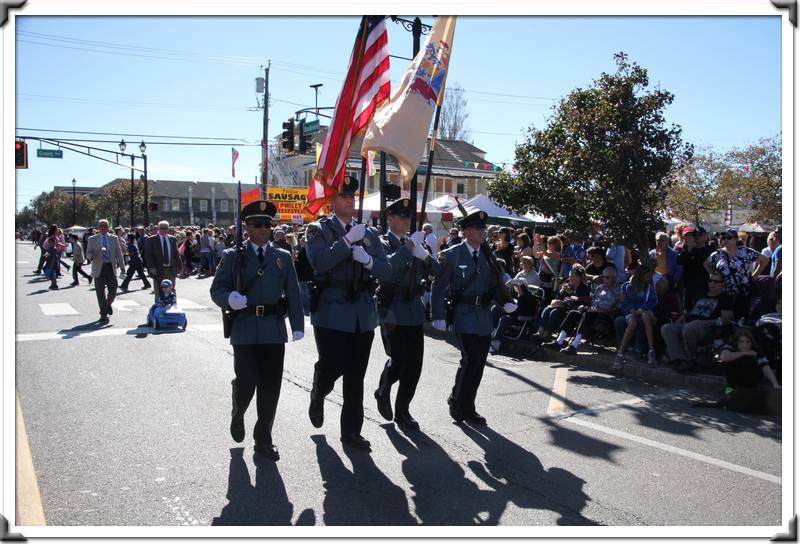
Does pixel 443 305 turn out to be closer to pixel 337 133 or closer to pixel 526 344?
pixel 337 133

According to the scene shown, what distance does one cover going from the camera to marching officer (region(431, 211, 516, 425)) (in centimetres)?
654

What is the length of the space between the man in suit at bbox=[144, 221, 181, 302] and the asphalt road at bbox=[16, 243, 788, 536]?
186 inches

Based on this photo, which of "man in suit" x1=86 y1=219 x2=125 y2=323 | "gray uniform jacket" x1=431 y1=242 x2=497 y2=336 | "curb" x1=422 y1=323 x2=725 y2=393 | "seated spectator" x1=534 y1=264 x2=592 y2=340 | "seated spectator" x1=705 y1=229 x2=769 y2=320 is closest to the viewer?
"gray uniform jacket" x1=431 y1=242 x2=497 y2=336

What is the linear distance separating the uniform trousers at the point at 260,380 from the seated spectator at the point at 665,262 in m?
6.62

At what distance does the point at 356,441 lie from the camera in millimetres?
5734

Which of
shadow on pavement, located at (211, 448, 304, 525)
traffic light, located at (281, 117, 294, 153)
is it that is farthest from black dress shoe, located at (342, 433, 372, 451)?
traffic light, located at (281, 117, 294, 153)

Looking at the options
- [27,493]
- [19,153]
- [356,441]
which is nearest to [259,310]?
[356,441]

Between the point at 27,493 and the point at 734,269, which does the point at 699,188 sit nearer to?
the point at 734,269

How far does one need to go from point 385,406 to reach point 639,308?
448 cm

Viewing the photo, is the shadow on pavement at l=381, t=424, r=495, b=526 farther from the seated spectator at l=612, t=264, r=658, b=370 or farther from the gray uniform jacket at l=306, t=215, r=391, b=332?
the seated spectator at l=612, t=264, r=658, b=370

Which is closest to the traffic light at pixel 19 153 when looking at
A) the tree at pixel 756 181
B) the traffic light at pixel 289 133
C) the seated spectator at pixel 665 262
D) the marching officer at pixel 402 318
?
the marching officer at pixel 402 318

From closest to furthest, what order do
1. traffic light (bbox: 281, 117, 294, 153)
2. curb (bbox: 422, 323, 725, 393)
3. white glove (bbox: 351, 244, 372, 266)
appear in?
white glove (bbox: 351, 244, 372, 266)
curb (bbox: 422, 323, 725, 393)
traffic light (bbox: 281, 117, 294, 153)

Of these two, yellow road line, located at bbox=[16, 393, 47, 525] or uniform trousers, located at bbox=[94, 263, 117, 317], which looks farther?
uniform trousers, located at bbox=[94, 263, 117, 317]

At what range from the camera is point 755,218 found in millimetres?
31703
